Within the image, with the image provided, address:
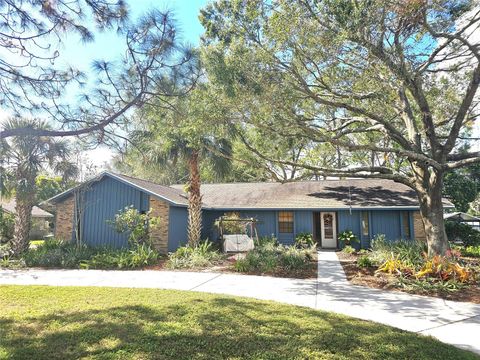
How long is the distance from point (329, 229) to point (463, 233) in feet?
23.1

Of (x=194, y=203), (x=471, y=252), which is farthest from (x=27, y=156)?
(x=471, y=252)

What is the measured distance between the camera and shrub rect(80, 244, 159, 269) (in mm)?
11445

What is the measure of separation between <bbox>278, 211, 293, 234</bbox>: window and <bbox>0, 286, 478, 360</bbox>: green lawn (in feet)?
36.3

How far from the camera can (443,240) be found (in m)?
10.1

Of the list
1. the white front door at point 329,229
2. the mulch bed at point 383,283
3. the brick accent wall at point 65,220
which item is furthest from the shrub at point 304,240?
the brick accent wall at point 65,220

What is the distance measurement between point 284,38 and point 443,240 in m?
8.28

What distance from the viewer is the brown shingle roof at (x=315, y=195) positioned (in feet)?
53.3

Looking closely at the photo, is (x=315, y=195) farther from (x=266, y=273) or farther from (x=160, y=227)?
(x=160, y=227)

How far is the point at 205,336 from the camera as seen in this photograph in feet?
14.9

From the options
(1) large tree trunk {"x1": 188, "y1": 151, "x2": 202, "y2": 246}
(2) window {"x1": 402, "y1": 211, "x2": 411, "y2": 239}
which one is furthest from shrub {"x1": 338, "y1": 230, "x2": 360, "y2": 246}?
(1) large tree trunk {"x1": 188, "y1": 151, "x2": 202, "y2": 246}

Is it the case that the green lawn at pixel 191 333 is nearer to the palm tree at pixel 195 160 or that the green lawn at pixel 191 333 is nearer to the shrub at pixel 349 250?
the palm tree at pixel 195 160

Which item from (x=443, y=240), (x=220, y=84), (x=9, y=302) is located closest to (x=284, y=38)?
(x=220, y=84)

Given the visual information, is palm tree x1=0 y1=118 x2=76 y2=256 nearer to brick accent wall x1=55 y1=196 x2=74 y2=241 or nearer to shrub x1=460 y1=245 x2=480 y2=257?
brick accent wall x1=55 y1=196 x2=74 y2=241

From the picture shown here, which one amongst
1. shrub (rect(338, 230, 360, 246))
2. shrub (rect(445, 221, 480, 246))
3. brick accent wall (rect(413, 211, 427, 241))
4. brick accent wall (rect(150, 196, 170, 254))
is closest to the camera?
brick accent wall (rect(150, 196, 170, 254))
